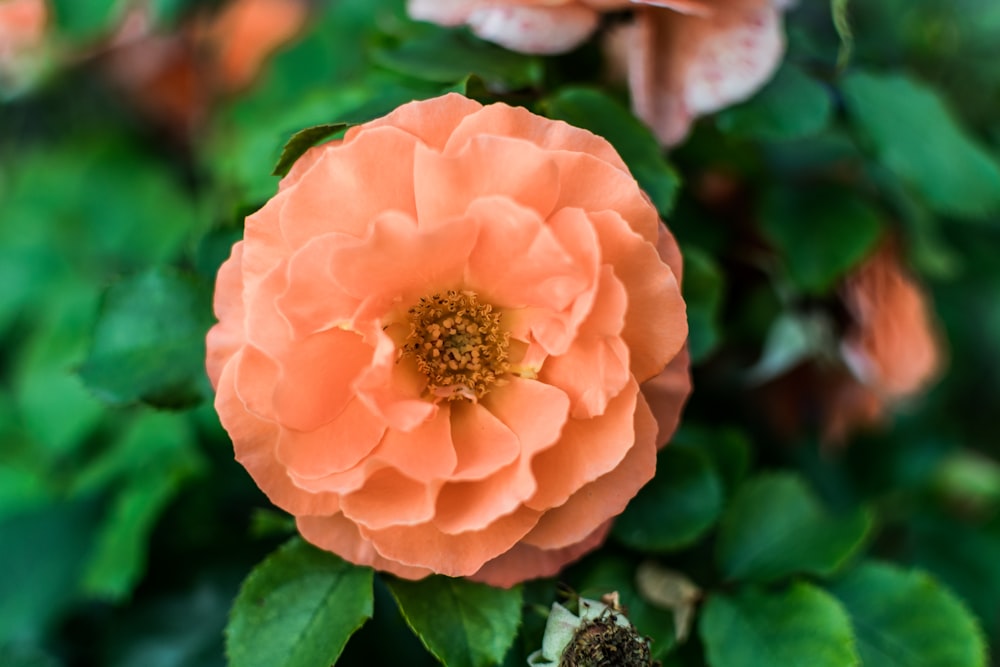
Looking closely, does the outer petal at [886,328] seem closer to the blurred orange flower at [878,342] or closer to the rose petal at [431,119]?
the blurred orange flower at [878,342]

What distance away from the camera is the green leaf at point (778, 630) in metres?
0.57

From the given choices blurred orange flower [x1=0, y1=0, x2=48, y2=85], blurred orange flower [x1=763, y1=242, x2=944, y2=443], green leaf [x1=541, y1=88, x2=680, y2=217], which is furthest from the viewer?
blurred orange flower [x1=0, y1=0, x2=48, y2=85]

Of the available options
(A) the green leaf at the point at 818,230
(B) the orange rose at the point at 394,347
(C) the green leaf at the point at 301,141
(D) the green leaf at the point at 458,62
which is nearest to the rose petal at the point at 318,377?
(B) the orange rose at the point at 394,347

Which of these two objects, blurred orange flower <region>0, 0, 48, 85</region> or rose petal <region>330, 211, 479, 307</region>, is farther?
blurred orange flower <region>0, 0, 48, 85</region>

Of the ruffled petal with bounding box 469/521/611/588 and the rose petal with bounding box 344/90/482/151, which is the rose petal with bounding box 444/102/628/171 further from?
the ruffled petal with bounding box 469/521/611/588

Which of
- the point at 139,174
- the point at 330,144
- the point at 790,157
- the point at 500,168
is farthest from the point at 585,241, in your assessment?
the point at 139,174

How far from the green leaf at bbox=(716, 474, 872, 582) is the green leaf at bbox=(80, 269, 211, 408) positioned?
1.34 ft

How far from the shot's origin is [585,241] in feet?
1.44

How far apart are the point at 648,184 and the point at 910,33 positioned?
572 mm

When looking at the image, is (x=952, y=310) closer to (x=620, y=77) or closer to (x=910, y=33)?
(x=910, y=33)

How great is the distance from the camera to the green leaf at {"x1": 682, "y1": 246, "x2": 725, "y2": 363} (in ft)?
2.06

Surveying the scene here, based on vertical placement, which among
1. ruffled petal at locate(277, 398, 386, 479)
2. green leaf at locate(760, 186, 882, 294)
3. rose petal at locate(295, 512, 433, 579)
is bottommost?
green leaf at locate(760, 186, 882, 294)

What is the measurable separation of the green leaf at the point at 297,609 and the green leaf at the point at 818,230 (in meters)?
0.45

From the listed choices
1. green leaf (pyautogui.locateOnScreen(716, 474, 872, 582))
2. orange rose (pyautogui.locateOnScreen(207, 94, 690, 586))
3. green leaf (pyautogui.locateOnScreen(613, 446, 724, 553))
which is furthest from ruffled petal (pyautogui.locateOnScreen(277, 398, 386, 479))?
green leaf (pyautogui.locateOnScreen(716, 474, 872, 582))
